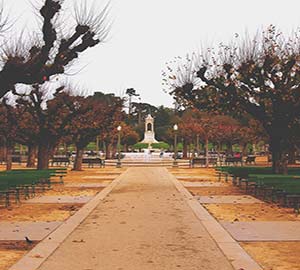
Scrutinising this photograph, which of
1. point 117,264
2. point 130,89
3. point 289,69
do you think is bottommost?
point 117,264

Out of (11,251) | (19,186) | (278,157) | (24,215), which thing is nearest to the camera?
(11,251)

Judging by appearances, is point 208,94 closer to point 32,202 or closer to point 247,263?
point 32,202

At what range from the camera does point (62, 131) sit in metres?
34.7

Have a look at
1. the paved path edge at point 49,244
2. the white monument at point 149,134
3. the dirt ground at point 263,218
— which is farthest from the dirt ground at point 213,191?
the white monument at point 149,134

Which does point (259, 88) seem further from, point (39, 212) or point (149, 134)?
point (149, 134)

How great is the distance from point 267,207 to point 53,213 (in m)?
6.45

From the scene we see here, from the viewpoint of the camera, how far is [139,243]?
1014cm

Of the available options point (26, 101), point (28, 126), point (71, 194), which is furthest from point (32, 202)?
point (28, 126)

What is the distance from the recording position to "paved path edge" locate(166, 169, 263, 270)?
8406mm

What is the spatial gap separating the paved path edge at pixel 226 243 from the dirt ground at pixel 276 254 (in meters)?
0.17

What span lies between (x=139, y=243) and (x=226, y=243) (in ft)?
5.31

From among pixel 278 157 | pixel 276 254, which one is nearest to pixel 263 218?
pixel 276 254

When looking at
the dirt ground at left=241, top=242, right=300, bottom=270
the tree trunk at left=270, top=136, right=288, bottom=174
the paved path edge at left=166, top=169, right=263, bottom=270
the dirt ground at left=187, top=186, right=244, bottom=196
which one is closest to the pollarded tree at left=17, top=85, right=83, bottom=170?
the dirt ground at left=187, top=186, right=244, bottom=196

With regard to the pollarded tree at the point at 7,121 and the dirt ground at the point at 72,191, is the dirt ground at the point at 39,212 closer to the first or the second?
the dirt ground at the point at 72,191
